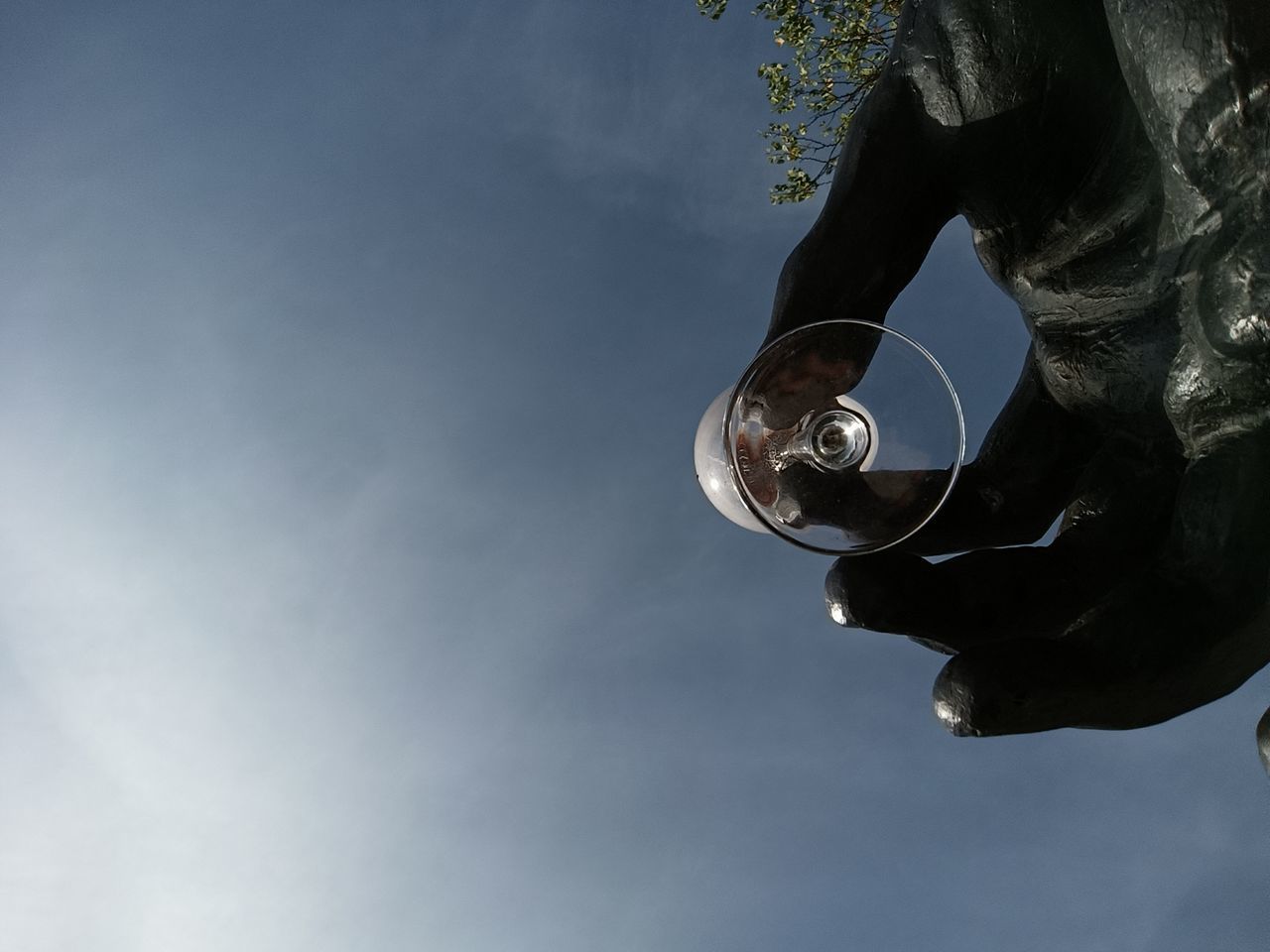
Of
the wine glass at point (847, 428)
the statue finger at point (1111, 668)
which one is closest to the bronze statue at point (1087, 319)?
the statue finger at point (1111, 668)

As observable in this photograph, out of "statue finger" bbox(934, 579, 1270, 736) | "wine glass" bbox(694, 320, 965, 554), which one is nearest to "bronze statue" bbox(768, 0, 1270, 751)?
"statue finger" bbox(934, 579, 1270, 736)

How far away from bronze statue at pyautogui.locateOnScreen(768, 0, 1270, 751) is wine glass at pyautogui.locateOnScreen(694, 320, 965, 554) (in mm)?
136

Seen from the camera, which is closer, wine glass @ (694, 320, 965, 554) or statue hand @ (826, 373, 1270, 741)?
statue hand @ (826, 373, 1270, 741)

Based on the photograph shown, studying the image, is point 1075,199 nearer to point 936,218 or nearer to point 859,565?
point 936,218

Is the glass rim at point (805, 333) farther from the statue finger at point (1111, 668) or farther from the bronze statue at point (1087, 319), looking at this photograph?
the statue finger at point (1111, 668)

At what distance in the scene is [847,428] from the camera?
2.97 meters

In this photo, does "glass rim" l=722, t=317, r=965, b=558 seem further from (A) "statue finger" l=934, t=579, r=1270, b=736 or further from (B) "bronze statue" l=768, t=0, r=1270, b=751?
(A) "statue finger" l=934, t=579, r=1270, b=736

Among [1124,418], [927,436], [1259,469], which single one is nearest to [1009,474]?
[1124,418]

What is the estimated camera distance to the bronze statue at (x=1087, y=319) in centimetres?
260

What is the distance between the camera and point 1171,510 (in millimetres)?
3082

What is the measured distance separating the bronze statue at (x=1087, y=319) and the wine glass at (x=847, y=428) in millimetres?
136

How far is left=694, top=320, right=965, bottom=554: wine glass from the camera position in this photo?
2.92 meters

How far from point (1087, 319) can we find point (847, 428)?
81 centimetres

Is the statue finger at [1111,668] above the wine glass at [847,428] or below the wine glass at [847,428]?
below
